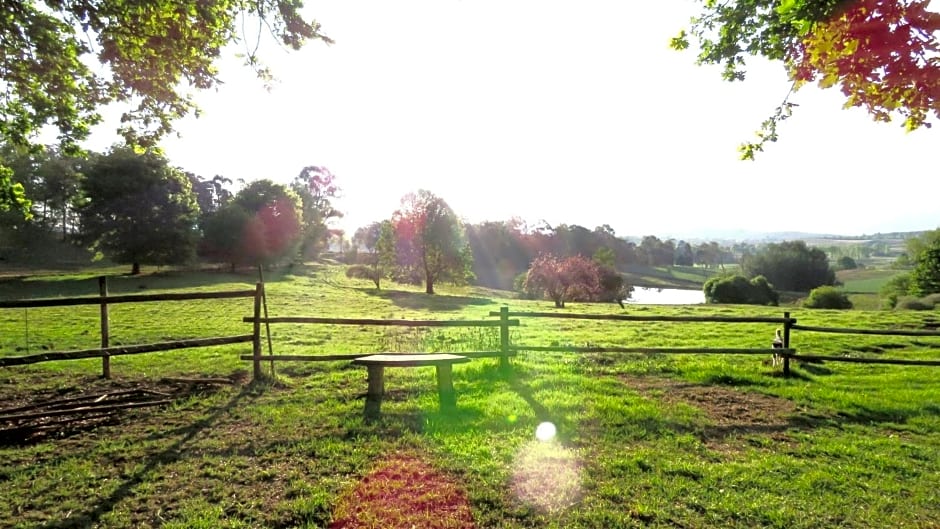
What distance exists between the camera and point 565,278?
3638cm

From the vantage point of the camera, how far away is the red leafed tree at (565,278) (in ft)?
119

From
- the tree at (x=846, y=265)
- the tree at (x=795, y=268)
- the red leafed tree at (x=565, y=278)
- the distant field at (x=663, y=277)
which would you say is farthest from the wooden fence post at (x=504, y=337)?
the tree at (x=846, y=265)

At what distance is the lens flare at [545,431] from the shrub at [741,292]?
40.8 meters

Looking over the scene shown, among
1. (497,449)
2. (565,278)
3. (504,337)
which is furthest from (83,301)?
(565,278)

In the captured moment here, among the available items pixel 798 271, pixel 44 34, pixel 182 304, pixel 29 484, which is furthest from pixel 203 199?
pixel 798 271

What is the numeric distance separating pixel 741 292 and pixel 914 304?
1117 cm

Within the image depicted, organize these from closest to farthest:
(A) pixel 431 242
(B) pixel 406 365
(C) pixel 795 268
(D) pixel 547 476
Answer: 1. (D) pixel 547 476
2. (B) pixel 406 365
3. (A) pixel 431 242
4. (C) pixel 795 268

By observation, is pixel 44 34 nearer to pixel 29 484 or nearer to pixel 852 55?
pixel 29 484

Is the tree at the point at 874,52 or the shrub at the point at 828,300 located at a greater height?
the tree at the point at 874,52

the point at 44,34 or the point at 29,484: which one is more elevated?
the point at 44,34

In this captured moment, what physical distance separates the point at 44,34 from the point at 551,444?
9.40 metres

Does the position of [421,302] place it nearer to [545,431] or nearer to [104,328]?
[104,328]

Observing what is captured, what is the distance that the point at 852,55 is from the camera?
88.9 inches

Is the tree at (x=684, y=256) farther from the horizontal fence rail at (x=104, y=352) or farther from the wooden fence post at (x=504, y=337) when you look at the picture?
the horizontal fence rail at (x=104, y=352)
